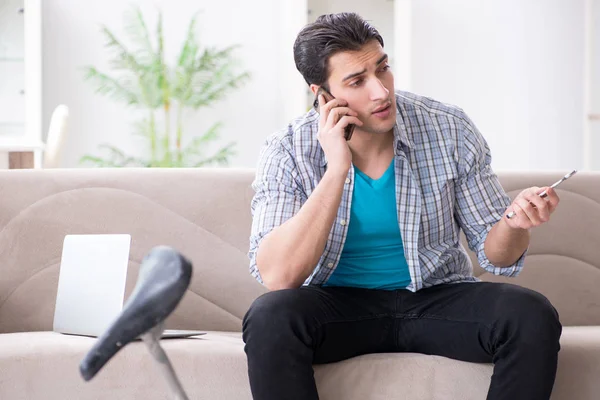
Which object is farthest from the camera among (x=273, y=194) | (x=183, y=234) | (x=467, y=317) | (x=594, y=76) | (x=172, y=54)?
(x=172, y=54)

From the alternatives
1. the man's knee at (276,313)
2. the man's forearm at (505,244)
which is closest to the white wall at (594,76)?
the man's forearm at (505,244)

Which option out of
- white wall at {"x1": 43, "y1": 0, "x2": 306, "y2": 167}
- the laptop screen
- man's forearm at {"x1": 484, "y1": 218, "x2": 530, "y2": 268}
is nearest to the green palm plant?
white wall at {"x1": 43, "y1": 0, "x2": 306, "y2": 167}

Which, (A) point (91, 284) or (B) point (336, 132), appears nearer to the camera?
(B) point (336, 132)

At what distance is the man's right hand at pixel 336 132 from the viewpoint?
1708mm

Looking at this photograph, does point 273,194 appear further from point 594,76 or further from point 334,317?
point 594,76

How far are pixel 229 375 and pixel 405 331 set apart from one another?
365mm

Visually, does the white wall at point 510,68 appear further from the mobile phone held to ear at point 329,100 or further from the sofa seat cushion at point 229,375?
the sofa seat cushion at point 229,375

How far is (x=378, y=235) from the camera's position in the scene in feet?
5.93

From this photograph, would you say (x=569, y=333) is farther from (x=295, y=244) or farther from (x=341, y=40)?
(x=341, y=40)

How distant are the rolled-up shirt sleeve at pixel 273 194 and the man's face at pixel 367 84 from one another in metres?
0.18

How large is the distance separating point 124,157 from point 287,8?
1.79 metres

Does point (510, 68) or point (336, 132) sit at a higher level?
point (510, 68)

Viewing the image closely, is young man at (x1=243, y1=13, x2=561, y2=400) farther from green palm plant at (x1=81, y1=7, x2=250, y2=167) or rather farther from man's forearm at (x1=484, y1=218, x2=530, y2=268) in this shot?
green palm plant at (x1=81, y1=7, x2=250, y2=167)

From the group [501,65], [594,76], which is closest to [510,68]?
[501,65]
